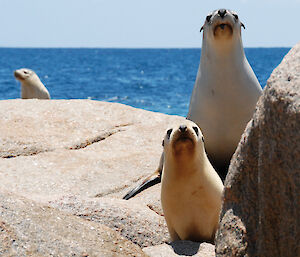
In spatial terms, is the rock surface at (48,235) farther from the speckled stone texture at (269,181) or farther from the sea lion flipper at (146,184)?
the sea lion flipper at (146,184)

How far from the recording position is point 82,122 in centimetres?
643

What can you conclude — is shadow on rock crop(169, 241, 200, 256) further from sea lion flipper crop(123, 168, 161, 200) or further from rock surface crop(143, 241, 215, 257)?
sea lion flipper crop(123, 168, 161, 200)

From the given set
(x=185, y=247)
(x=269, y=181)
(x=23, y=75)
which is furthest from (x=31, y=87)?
(x=269, y=181)

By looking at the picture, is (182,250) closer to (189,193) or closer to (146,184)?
(189,193)

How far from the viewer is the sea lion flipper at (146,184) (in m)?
4.57

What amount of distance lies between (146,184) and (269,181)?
8.66 ft

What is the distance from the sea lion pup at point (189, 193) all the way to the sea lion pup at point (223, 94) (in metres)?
1.04

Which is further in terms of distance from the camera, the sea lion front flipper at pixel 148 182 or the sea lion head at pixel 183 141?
the sea lion front flipper at pixel 148 182

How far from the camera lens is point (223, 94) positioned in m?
4.65

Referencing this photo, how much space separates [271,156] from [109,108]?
5037 millimetres

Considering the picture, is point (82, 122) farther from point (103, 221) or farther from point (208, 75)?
point (103, 221)

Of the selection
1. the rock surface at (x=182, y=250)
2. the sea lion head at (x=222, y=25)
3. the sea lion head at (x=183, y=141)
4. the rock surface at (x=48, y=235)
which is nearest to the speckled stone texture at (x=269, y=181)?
the rock surface at (x=48, y=235)

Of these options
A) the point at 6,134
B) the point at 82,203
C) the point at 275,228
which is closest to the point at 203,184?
the point at 82,203

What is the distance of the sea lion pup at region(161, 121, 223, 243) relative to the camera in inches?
137
